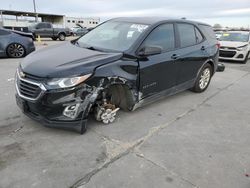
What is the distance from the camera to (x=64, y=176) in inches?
103

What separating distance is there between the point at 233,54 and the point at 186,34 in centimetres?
682

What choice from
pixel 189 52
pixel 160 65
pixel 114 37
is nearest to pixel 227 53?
pixel 189 52

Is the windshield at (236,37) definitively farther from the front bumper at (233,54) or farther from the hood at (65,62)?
the hood at (65,62)

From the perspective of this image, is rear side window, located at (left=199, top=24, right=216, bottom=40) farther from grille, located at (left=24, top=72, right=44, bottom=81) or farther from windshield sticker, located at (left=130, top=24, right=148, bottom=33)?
grille, located at (left=24, top=72, right=44, bottom=81)

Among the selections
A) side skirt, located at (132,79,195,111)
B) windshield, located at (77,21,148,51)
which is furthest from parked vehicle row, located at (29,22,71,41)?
side skirt, located at (132,79,195,111)

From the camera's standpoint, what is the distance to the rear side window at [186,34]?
15.7 feet

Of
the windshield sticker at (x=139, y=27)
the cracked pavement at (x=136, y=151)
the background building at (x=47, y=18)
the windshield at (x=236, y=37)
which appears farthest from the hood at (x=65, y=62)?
the background building at (x=47, y=18)

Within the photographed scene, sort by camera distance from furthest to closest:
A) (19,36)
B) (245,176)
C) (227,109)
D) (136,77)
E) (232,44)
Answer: (232,44), (19,36), (227,109), (136,77), (245,176)

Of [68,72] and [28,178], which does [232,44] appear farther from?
[28,178]

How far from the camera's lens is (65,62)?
10.9 feet

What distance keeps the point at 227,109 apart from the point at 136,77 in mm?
2199

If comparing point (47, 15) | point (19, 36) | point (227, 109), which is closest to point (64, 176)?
point (227, 109)

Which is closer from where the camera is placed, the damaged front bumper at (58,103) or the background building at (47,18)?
the damaged front bumper at (58,103)

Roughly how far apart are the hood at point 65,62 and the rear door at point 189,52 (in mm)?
1584
